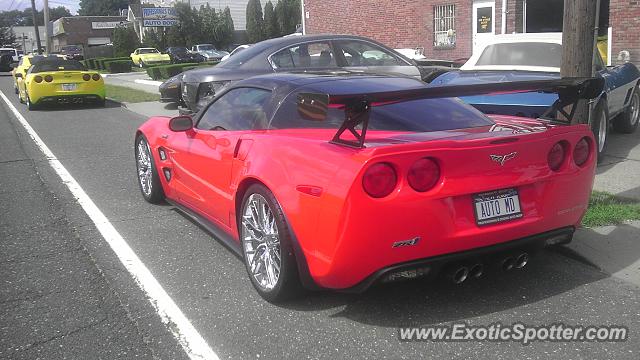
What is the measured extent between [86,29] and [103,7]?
61516 millimetres

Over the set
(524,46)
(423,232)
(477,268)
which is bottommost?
(477,268)

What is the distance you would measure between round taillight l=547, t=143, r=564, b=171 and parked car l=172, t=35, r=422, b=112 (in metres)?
5.57

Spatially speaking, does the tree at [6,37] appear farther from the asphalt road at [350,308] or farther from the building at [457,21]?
the asphalt road at [350,308]

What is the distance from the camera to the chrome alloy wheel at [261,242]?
3.68 m

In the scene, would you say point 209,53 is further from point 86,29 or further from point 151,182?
point 151,182

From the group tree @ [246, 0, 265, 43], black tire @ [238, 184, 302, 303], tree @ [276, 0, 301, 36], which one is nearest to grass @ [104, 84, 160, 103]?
black tire @ [238, 184, 302, 303]

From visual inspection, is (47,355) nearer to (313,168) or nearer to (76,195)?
(313,168)

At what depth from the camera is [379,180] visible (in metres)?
3.09

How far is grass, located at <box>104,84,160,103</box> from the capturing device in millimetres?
17669

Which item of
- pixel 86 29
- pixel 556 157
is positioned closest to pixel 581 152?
pixel 556 157

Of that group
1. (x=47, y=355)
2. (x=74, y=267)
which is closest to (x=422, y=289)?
(x=47, y=355)

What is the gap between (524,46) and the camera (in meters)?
8.02

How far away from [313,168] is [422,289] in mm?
1162

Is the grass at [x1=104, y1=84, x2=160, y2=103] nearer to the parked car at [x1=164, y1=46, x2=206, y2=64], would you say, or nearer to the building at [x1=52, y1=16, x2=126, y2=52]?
the parked car at [x1=164, y1=46, x2=206, y2=64]
